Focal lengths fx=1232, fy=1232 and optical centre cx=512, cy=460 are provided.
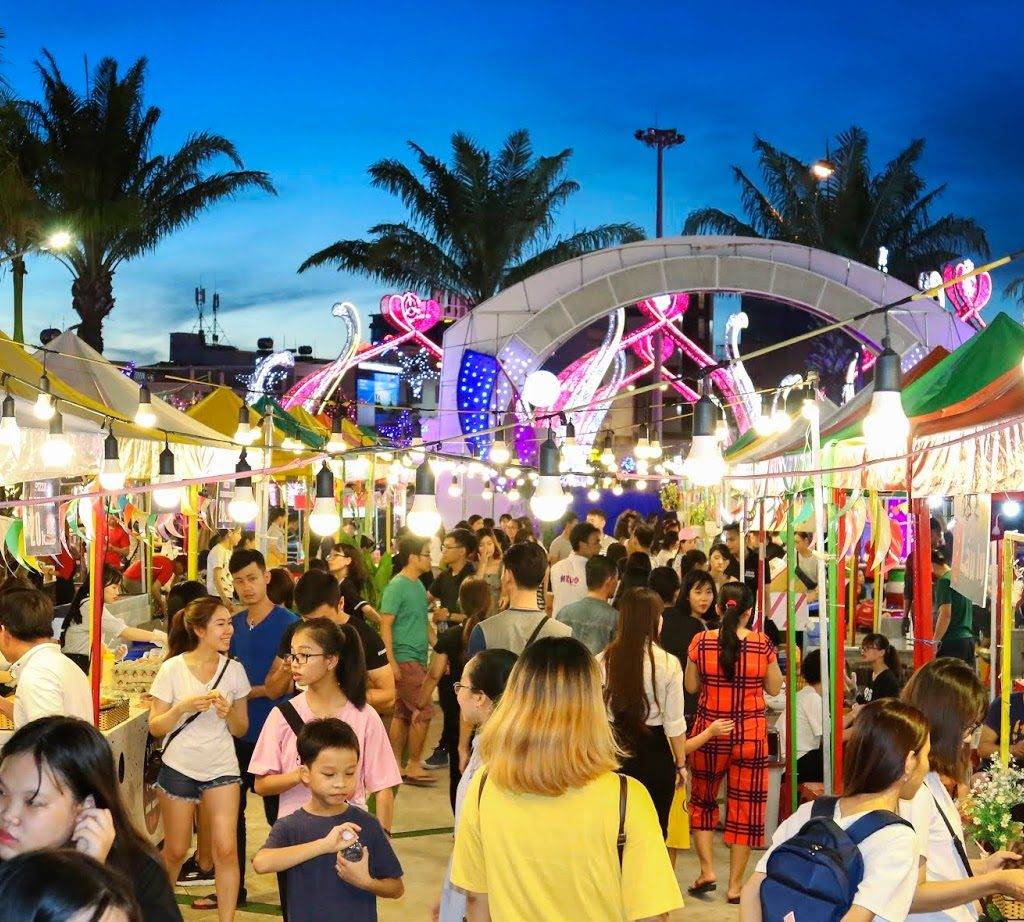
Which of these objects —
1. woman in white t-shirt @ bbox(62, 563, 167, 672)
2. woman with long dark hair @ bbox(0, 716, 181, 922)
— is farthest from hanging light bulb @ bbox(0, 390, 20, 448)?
woman with long dark hair @ bbox(0, 716, 181, 922)

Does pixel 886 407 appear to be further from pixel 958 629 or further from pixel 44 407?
pixel 958 629

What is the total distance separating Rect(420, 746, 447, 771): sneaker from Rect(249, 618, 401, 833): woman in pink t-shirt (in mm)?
4809

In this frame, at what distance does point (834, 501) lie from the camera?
8344 mm

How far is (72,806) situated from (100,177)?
23066 mm

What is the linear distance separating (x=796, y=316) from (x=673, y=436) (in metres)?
12.3

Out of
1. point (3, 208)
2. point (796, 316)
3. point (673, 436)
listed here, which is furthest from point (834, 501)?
point (673, 436)

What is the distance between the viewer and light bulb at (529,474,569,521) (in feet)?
19.8

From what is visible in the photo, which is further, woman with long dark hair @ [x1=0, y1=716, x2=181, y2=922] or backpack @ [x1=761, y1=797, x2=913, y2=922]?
backpack @ [x1=761, y1=797, x2=913, y2=922]

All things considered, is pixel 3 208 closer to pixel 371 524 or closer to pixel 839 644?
pixel 371 524

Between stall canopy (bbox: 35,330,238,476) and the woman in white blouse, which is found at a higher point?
stall canopy (bbox: 35,330,238,476)

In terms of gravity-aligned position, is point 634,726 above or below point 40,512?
below

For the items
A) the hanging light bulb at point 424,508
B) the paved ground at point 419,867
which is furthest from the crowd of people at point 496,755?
the hanging light bulb at point 424,508

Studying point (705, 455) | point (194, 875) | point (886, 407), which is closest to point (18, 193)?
point (194, 875)

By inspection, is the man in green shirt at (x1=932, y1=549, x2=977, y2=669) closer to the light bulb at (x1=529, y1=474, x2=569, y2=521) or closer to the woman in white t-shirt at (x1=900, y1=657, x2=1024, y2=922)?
the light bulb at (x1=529, y1=474, x2=569, y2=521)
